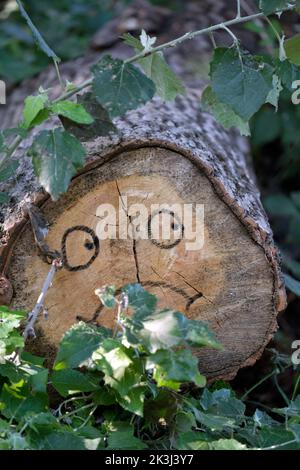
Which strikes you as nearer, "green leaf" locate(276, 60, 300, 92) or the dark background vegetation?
"green leaf" locate(276, 60, 300, 92)

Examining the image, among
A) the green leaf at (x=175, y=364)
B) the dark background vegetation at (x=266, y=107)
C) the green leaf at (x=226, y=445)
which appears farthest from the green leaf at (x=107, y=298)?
the dark background vegetation at (x=266, y=107)

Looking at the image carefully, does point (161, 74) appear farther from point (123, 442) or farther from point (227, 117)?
point (123, 442)

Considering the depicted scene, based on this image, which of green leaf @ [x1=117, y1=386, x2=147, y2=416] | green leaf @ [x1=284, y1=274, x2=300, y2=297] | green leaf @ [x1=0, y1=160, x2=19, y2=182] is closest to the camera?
green leaf @ [x1=117, y1=386, x2=147, y2=416]

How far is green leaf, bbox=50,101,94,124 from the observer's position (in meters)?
1.72

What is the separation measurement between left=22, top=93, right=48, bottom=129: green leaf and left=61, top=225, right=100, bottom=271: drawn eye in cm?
31

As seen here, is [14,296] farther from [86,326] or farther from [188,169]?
[188,169]

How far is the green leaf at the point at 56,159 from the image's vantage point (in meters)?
1.69

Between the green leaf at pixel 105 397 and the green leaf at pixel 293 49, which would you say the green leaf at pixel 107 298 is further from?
the green leaf at pixel 293 49

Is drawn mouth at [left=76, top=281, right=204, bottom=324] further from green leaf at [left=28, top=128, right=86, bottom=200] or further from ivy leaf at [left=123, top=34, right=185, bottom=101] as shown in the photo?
ivy leaf at [left=123, top=34, right=185, bottom=101]

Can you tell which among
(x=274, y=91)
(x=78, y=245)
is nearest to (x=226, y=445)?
(x=78, y=245)

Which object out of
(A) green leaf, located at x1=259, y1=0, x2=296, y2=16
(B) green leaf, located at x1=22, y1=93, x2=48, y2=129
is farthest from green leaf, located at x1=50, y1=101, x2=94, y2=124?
(A) green leaf, located at x1=259, y1=0, x2=296, y2=16
